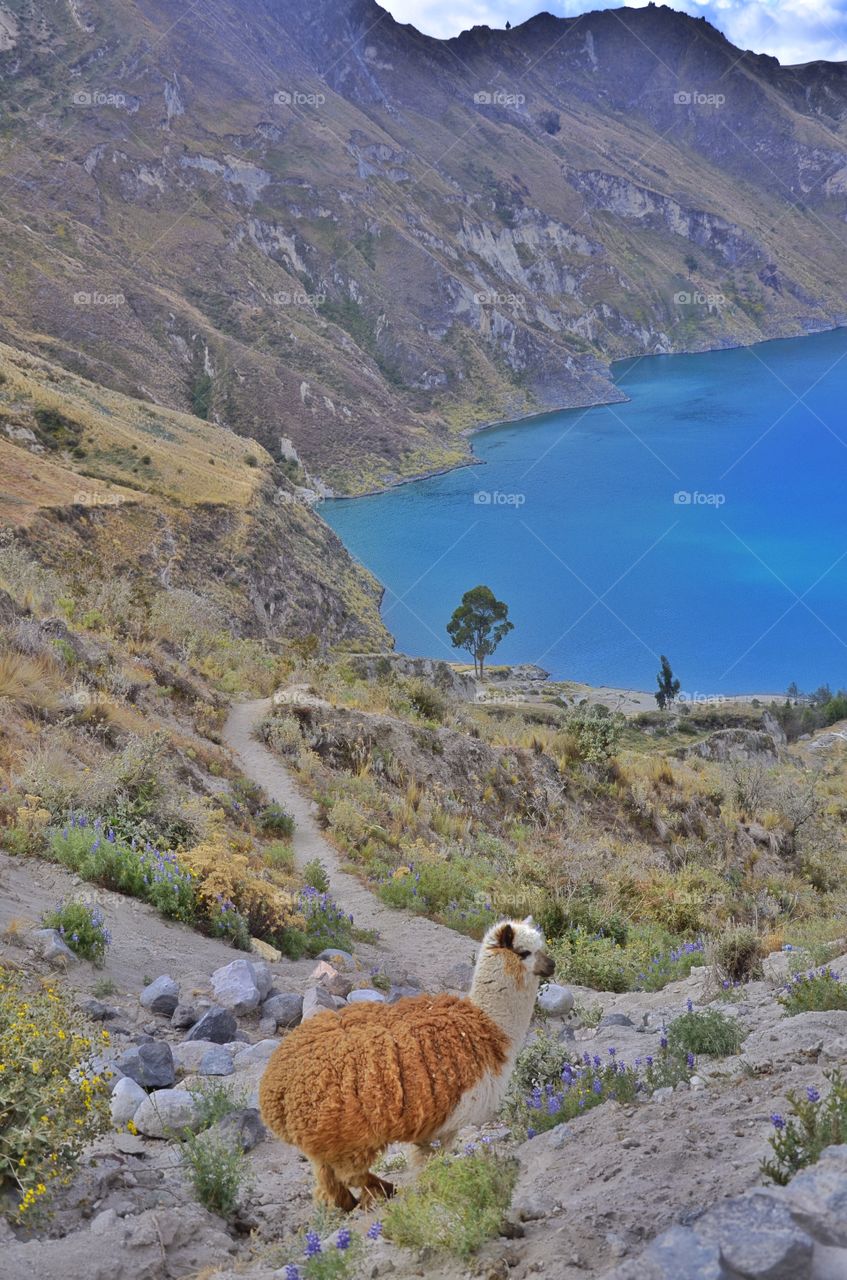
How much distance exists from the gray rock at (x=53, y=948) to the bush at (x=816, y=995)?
4655 millimetres

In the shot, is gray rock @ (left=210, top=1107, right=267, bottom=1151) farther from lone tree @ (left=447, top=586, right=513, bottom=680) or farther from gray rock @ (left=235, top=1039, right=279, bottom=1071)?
lone tree @ (left=447, top=586, right=513, bottom=680)

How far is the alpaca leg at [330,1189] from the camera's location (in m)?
4.12

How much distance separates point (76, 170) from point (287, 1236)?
497 ft

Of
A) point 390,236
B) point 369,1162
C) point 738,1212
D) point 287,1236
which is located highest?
point 390,236

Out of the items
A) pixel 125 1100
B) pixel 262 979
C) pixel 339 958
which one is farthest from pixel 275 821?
pixel 125 1100

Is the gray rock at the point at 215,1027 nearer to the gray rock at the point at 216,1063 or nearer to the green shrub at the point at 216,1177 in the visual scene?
the gray rock at the point at 216,1063

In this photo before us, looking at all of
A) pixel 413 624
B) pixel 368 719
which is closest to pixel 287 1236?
pixel 368 719

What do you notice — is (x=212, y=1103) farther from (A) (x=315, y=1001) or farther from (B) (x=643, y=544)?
(B) (x=643, y=544)

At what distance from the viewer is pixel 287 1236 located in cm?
411

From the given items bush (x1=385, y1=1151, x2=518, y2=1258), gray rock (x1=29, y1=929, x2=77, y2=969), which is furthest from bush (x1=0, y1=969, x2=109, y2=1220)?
gray rock (x1=29, y1=929, x2=77, y2=969)

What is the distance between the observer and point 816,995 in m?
5.93

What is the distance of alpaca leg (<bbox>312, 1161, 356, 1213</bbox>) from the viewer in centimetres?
412

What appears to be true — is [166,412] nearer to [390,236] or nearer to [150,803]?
[150,803]

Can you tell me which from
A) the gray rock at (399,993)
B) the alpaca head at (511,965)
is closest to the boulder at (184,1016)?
the gray rock at (399,993)
